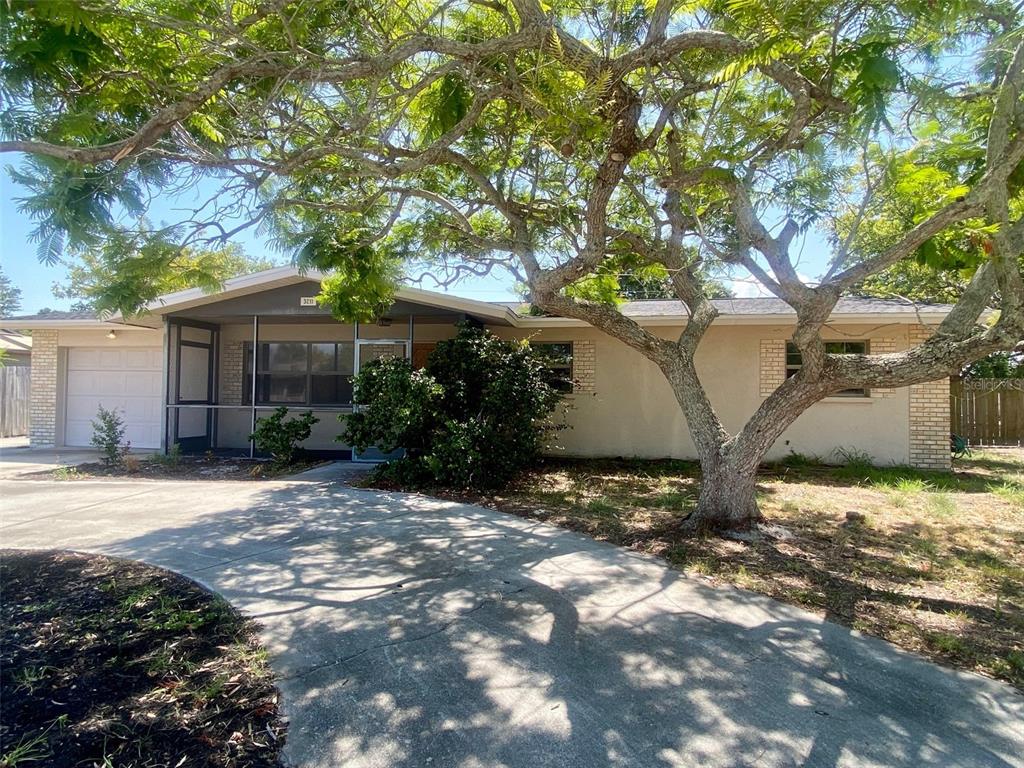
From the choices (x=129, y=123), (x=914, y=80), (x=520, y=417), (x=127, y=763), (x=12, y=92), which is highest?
(x=914, y=80)

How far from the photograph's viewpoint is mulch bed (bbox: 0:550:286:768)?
2545mm

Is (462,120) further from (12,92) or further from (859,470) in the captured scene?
(859,470)

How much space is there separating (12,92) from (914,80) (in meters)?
6.35

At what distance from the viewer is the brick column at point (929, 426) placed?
11.0 meters

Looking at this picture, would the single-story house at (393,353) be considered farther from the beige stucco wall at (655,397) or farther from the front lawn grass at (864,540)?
the front lawn grass at (864,540)

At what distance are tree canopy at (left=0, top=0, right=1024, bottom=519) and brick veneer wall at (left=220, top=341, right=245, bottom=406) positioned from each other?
661 centimetres

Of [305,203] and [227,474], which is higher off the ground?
[305,203]

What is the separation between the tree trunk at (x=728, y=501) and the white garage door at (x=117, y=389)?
12.1 metres

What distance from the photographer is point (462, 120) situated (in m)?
5.96

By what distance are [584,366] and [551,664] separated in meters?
9.06

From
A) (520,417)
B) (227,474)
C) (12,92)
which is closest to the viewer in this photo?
(12,92)

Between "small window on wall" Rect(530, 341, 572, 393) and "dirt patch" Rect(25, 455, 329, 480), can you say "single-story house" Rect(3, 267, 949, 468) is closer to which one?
"small window on wall" Rect(530, 341, 572, 393)

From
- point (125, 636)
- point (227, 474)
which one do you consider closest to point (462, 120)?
point (125, 636)

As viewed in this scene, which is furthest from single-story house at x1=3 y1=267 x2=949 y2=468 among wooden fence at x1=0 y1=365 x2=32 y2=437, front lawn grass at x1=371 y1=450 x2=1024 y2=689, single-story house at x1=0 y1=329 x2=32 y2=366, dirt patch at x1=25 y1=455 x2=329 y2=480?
wooden fence at x1=0 y1=365 x2=32 y2=437
